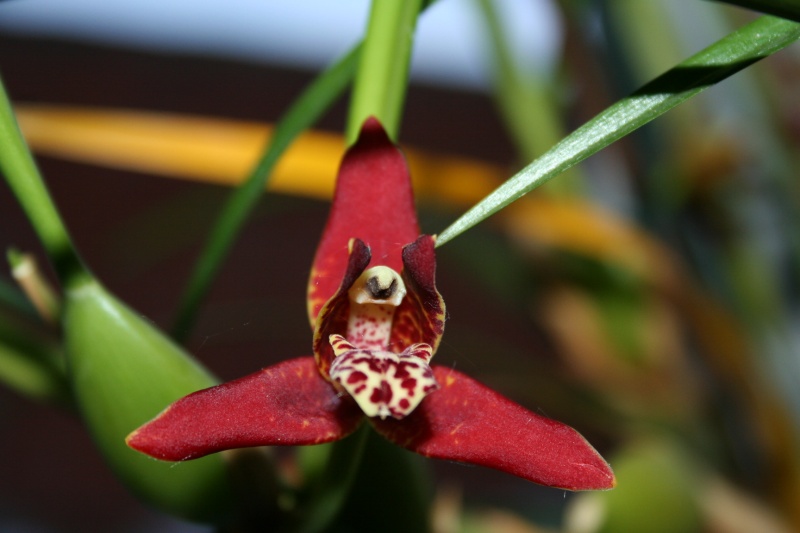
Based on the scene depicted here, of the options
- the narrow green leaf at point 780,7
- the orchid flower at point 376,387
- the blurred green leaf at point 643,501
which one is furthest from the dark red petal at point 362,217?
the blurred green leaf at point 643,501

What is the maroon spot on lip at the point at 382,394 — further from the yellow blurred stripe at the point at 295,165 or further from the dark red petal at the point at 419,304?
the yellow blurred stripe at the point at 295,165

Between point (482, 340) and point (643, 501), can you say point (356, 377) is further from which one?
point (482, 340)

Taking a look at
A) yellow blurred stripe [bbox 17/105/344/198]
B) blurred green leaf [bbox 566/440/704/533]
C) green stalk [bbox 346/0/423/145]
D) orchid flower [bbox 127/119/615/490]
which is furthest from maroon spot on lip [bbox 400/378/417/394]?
yellow blurred stripe [bbox 17/105/344/198]

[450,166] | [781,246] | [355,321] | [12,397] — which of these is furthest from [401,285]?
[12,397]

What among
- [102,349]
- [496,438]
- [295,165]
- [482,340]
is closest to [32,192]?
[102,349]

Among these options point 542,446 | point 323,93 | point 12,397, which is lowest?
point 12,397

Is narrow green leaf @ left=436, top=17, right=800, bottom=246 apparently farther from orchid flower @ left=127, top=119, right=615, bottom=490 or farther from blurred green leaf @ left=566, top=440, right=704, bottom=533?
blurred green leaf @ left=566, top=440, right=704, bottom=533

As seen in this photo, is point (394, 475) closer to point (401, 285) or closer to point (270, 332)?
point (401, 285)
